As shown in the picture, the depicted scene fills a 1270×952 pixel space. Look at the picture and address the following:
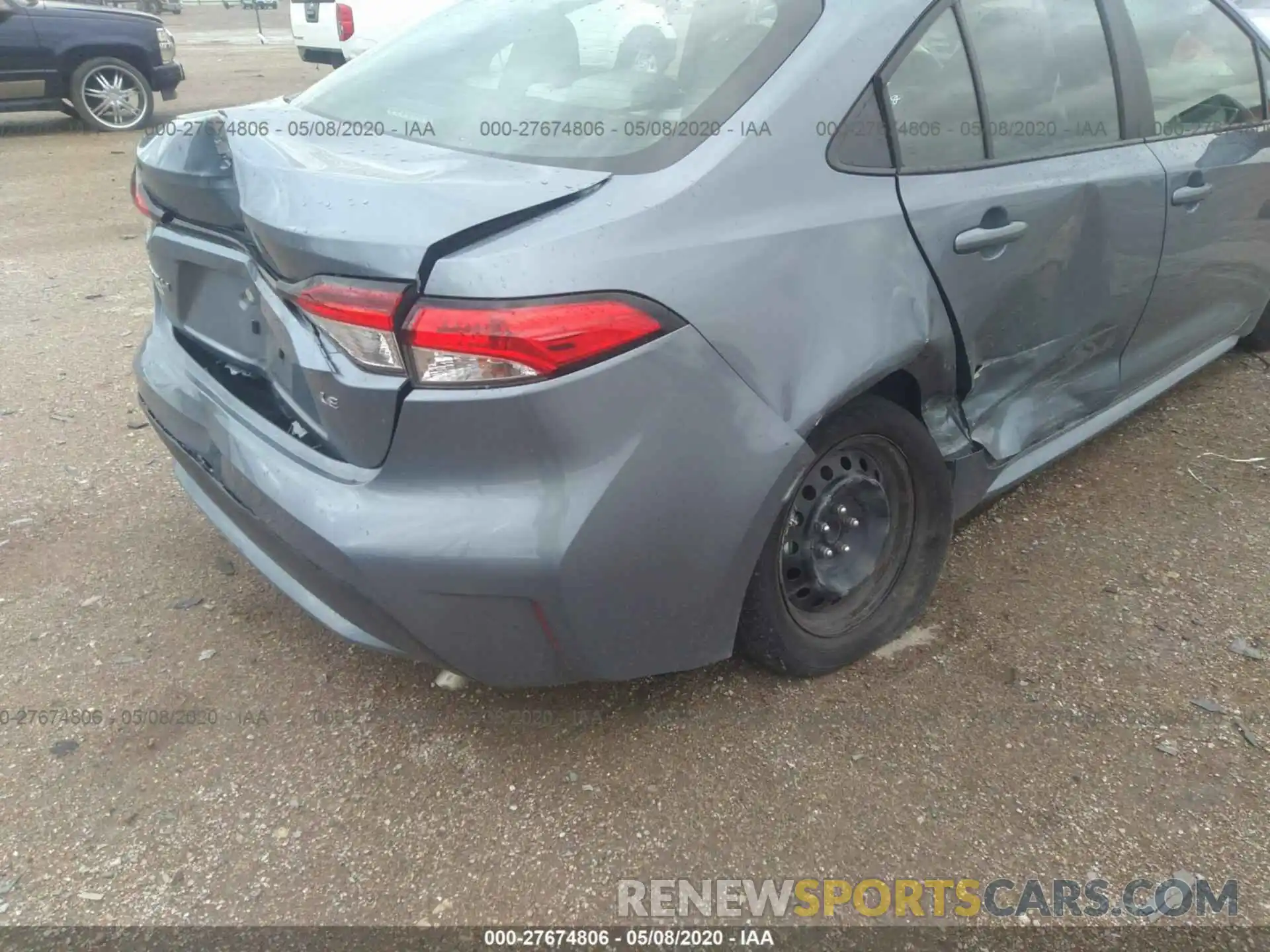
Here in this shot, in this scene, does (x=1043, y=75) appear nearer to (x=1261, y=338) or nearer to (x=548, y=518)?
(x=548, y=518)

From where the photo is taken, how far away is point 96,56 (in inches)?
359

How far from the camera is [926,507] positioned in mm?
2516

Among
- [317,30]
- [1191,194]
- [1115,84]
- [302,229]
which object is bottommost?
[317,30]

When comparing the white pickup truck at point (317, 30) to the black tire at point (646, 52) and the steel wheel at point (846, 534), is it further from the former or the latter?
the steel wheel at point (846, 534)

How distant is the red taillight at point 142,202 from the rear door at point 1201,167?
2705 millimetres

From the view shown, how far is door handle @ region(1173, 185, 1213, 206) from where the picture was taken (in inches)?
115

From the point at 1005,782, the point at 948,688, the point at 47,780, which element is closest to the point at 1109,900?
the point at 1005,782

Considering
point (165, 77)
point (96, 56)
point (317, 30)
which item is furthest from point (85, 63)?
point (317, 30)

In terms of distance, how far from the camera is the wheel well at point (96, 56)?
29.5ft

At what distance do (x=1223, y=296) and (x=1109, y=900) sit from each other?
7.95 ft

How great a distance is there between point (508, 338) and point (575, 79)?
2.91 ft

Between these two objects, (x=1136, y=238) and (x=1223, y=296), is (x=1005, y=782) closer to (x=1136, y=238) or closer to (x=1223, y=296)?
(x=1136, y=238)

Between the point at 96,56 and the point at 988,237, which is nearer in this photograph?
the point at 988,237

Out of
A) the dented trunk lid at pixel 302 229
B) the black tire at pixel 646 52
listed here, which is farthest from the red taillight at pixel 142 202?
the black tire at pixel 646 52
